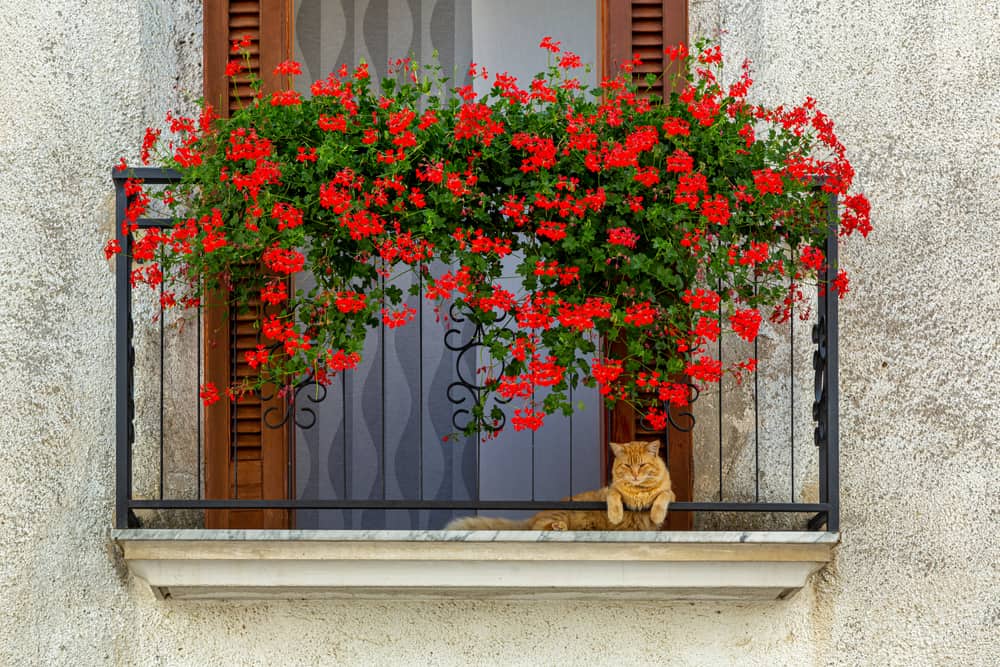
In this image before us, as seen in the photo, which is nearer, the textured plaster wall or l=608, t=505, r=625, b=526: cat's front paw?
l=608, t=505, r=625, b=526: cat's front paw

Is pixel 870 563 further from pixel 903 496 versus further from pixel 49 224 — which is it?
pixel 49 224

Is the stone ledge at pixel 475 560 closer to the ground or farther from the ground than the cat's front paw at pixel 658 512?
closer to the ground

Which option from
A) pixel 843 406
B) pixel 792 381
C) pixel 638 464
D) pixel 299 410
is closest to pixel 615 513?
pixel 638 464

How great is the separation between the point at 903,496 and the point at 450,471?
5.32 feet

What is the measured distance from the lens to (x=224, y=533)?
4629mm

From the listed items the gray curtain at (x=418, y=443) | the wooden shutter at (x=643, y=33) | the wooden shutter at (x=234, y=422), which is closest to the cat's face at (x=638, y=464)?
the gray curtain at (x=418, y=443)

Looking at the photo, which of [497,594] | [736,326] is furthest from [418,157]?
[497,594]

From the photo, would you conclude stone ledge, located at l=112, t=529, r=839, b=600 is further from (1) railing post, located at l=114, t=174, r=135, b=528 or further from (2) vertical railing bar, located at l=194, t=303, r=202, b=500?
(2) vertical railing bar, located at l=194, t=303, r=202, b=500

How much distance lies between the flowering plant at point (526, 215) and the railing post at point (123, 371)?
0.08 meters

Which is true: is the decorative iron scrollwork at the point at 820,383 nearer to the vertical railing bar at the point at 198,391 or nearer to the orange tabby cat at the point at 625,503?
the orange tabby cat at the point at 625,503

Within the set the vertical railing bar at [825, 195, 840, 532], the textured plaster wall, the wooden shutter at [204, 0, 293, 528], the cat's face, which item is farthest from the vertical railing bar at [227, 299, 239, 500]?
the vertical railing bar at [825, 195, 840, 532]

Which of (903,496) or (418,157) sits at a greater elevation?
(418,157)

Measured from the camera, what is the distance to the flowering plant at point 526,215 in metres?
4.49

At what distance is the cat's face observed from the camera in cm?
483
